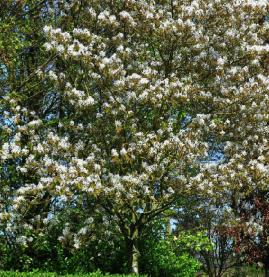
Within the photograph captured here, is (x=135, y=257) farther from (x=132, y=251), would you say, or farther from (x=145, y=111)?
(x=145, y=111)

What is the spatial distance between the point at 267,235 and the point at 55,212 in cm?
785

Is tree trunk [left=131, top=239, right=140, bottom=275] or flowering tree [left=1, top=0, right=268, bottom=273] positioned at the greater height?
flowering tree [left=1, top=0, right=268, bottom=273]

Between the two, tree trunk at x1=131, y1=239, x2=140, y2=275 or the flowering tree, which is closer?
the flowering tree

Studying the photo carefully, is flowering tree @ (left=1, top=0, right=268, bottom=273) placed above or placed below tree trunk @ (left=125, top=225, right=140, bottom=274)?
above

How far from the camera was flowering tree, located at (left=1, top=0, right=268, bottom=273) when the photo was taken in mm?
13086

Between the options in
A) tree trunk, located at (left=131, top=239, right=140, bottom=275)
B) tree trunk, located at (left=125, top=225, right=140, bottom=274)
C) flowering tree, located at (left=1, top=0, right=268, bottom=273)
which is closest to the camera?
flowering tree, located at (left=1, top=0, right=268, bottom=273)

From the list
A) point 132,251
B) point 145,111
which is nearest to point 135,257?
point 132,251

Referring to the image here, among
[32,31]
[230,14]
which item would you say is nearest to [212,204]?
[230,14]

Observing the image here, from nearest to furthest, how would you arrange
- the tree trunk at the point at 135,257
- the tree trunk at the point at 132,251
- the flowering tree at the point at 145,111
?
the flowering tree at the point at 145,111 < the tree trunk at the point at 132,251 < the tree trunk at the point at 135,257

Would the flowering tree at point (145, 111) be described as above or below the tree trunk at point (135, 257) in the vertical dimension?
above

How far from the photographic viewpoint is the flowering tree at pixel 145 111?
13.1 metres

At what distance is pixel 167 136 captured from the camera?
45.6 ft

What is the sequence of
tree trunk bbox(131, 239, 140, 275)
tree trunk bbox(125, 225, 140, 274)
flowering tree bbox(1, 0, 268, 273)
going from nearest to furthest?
flowering tree bbox(1, 0, 268, 273)
tree trunk bbox(125, 225, 140, 274)
tree trunk bbox(131, 239, 140, 275)

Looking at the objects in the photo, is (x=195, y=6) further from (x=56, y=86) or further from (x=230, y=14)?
(x=56, y=86)
